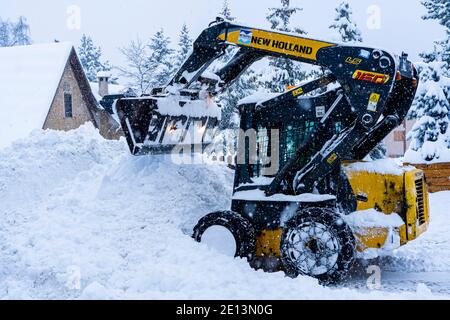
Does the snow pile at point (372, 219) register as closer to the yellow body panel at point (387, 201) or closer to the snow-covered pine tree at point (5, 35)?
the yellow body panel at point (387, 201)

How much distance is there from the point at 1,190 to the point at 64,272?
3109 millimetres

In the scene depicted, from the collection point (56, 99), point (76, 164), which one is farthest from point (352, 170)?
point (56, 99)

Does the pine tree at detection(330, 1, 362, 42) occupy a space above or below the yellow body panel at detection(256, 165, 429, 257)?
above

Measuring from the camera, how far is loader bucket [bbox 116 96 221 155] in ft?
26.6

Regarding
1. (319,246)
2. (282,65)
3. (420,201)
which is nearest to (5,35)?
(282,65)

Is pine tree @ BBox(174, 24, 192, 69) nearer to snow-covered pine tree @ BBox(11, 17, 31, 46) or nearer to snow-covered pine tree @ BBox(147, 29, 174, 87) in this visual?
snow-covered pine tree @ BBox(147, 29, 174, 87)

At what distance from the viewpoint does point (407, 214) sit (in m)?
6.92

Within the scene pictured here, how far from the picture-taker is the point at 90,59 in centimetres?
6197

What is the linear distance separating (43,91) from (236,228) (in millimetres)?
21611

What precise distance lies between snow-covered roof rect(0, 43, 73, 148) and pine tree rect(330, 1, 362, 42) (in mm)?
14023

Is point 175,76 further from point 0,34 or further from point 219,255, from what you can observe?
point 0,34

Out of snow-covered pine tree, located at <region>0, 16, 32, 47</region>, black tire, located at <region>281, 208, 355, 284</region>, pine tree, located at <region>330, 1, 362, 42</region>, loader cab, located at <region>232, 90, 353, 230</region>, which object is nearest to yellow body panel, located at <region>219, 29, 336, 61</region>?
loader cab, located at <region>232, 90, 353, 230</region>

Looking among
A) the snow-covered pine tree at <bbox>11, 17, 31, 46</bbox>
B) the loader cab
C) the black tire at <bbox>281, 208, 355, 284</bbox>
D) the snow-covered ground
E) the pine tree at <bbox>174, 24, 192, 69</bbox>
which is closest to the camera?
the snow-covered ground

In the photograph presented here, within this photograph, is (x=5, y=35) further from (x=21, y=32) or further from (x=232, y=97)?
(x=232, y=97)
